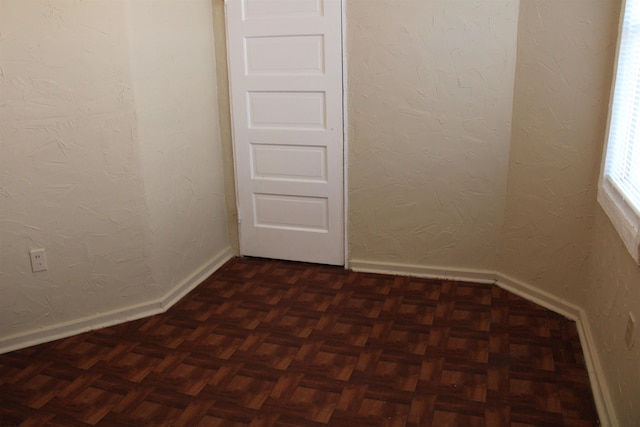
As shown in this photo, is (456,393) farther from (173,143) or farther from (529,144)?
(173,143)

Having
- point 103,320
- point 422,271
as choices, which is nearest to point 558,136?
point 422,271

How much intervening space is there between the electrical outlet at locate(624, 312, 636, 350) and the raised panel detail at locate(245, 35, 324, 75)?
2046 mm

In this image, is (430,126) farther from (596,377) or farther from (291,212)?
(596,377)

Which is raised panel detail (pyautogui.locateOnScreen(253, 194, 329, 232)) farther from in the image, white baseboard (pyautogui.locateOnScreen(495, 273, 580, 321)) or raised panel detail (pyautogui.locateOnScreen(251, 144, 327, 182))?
white baseboard (pyautogui.locateOnScreen(495, 273, 580, 321))

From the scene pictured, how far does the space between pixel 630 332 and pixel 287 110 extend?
85.6 inches

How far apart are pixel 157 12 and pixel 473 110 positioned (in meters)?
1.68

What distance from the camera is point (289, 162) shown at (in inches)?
141

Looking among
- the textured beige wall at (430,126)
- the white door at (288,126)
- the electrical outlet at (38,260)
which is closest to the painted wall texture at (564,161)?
the textured beige wall at (430,126)

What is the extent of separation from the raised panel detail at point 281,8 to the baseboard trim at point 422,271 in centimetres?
145

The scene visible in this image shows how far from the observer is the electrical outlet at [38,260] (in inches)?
109

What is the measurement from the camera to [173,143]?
3.20 metres

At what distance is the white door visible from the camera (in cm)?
334

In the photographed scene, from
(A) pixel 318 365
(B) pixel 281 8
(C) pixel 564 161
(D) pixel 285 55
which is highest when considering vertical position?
(B) pixel 281 8

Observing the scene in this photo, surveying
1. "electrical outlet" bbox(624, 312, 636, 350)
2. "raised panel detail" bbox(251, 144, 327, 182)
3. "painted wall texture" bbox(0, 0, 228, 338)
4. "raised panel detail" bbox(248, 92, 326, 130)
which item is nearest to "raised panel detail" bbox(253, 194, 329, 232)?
"raised panel detail" bbox(251, 144, 327, 182)
